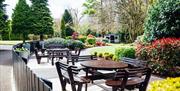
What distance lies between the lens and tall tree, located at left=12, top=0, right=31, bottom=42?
125 ft

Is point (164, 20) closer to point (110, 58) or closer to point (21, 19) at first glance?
point (110, 58)

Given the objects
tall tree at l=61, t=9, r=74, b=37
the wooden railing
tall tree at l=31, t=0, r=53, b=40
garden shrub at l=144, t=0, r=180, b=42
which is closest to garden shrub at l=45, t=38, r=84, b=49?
garden shrub at l=144, t=0, r=180, b=42

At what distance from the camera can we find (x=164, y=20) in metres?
11.1

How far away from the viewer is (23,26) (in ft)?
125

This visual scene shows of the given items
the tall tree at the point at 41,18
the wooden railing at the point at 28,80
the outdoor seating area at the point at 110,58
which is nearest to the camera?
the wooden railing at the point at 28,80

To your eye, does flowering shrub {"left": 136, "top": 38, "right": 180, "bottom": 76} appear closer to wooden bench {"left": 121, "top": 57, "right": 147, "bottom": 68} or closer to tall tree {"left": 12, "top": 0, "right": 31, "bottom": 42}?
wooden bench {"left": 121, "top": 57, "right": 147, "bottom": 68}

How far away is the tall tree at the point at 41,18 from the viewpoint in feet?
121

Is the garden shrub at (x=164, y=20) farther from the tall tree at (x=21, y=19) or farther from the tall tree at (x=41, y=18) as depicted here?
the tall tree at (x=21, y=19)

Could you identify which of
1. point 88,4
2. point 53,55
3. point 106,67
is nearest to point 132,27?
point 53,55

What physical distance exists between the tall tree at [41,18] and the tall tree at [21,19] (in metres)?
1.30

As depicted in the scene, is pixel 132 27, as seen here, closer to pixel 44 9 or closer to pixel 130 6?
pixel 130 6

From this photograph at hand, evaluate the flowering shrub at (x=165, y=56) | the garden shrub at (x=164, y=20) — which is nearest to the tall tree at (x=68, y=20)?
the garden shrub at (x=164, y=20)

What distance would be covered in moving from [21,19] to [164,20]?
30.5 meters

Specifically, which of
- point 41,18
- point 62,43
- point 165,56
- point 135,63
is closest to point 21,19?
point 41,18
